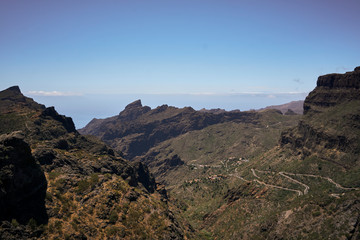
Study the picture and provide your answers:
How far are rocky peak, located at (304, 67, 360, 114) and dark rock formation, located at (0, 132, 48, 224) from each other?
15430cm

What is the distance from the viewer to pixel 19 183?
155ft

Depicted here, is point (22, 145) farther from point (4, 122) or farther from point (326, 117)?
point (326, 117)

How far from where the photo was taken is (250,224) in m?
81.2

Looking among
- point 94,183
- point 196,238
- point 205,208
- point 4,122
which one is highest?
point 4,122

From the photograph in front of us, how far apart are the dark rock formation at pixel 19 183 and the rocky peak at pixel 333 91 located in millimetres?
154300

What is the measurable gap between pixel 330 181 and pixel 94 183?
90.5 m

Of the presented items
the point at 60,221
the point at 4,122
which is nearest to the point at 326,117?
the point at 60,221

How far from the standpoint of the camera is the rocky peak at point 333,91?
134688mm

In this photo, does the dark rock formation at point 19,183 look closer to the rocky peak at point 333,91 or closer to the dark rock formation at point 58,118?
the dark rock formation at point 58,118

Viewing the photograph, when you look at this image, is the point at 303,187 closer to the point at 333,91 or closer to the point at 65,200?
the point at 333,91

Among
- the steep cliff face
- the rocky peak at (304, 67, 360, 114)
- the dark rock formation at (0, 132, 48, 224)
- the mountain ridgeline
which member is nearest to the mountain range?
the dark rock formation at (0, 132, 48, 224)

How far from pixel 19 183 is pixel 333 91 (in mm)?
167493

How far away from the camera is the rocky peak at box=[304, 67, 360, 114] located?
442 ft

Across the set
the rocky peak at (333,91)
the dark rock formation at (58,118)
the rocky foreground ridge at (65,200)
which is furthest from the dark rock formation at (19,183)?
the rocky peak at (333,91)
